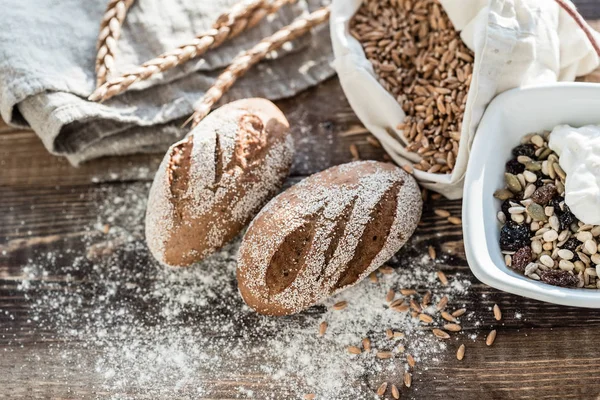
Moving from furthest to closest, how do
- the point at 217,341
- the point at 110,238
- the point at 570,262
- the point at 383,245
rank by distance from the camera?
the point at 110,238
the point at 217,341
the point at 383,245
the point at 570,262

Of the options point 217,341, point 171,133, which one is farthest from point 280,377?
point 171,133

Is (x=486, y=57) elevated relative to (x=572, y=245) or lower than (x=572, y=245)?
elevated

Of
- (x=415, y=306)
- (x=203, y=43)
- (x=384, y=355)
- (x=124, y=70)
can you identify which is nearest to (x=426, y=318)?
(x=415, y=306)

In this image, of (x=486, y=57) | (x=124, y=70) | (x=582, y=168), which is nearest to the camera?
(x=582, y=168)

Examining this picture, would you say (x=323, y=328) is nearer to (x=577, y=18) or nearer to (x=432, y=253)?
(x=432, y=253)

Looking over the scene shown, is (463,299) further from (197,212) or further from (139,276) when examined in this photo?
(139,276)

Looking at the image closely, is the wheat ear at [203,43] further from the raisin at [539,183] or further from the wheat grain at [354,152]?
the raisin at [539,183]
